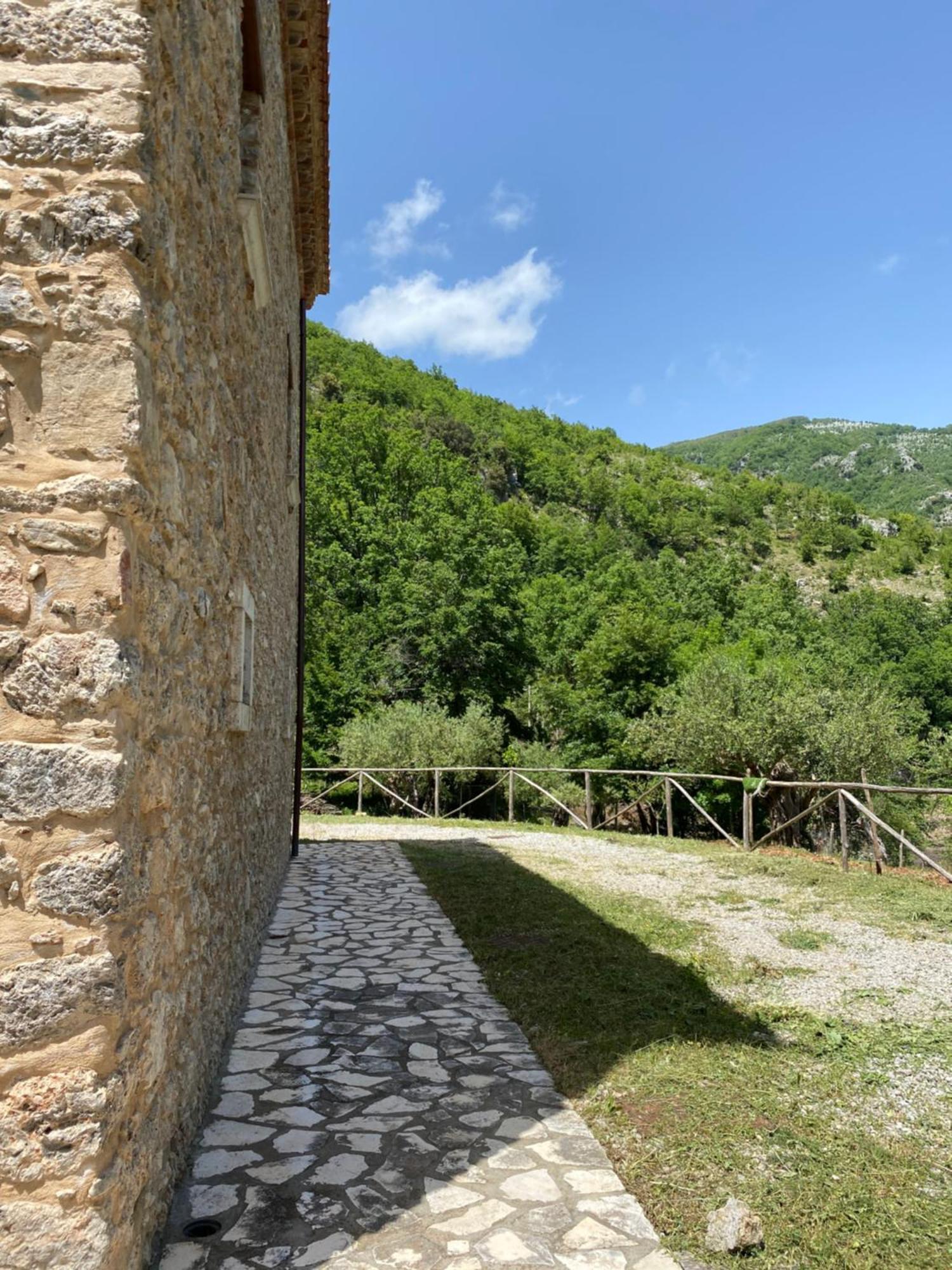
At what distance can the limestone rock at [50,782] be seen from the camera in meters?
1.70

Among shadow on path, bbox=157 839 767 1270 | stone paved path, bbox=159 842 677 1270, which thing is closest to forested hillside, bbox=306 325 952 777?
shadow on path, bbox=157 839 767 1270

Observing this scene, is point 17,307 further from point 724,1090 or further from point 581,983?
point 581,983

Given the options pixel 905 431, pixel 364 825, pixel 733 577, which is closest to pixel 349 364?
pixel 733 577

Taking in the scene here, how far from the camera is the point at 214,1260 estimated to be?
212 cm

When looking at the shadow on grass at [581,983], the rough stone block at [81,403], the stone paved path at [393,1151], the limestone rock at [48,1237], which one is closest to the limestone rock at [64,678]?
the rough stone block at [81,403]

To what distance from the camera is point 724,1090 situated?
10.4ft

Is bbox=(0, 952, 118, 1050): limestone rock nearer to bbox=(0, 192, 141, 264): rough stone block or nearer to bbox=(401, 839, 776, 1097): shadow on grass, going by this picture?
bbox=(0, 192, 141, 264): rough stone block

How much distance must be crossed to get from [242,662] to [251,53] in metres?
2.98

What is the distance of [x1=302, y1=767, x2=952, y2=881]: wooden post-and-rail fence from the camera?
8.77 meters

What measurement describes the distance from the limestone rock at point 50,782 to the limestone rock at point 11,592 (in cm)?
26

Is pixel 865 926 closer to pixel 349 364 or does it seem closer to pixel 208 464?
pixel 208 464

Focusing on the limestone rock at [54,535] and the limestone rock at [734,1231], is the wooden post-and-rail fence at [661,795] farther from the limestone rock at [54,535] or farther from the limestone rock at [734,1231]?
the limestone rock at [54,535]

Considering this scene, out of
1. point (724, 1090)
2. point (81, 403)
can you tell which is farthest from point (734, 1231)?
point (81, 403)

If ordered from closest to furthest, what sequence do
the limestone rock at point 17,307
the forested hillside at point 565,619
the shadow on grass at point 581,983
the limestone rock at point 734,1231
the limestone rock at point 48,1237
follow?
the limestone rock at point 48,1237 → the limestone rock at point 17,307 → the limestone rock at point 734,1231 → the shadow on grass at point 581,983 → the forested hillside at point 565,619
